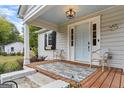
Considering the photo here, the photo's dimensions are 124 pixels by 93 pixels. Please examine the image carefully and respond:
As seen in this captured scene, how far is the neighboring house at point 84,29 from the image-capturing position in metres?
4.68

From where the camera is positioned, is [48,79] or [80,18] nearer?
[48,79]

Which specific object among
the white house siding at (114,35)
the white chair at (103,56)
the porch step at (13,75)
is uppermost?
the white house siding at (114,35)

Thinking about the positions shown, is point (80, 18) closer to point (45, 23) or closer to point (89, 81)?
point (45, 23)

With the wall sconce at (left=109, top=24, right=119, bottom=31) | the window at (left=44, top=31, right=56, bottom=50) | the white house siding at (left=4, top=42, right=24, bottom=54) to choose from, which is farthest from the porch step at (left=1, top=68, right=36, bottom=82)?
the white house siding at (left=4, top=42, right=24, bottom=54)

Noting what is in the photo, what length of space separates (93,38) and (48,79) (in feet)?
9.17

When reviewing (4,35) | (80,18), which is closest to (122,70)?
(80,18)

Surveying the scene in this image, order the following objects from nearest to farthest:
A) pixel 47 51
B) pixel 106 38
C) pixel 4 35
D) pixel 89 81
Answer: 1. pixel 89 81
2. pixel 106 38
3. pixel 47 51
4. pixel 4 35

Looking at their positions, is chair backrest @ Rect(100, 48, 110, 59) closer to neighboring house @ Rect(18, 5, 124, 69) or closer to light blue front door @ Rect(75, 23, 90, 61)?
neighboring house @ Rect(18, 5, 124, 69)

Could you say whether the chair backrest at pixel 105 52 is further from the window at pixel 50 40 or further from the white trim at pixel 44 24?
the window at pixel 50 40

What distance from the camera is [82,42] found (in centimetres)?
633

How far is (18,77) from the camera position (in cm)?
422

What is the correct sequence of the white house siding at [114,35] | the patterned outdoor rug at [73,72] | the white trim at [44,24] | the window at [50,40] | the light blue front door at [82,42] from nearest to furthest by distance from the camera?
the patterned outdoor rug at [73,72], the white house siding at [114,35], the light blue front door at [82,42], the white trim at [44,24], the window at [50,40]

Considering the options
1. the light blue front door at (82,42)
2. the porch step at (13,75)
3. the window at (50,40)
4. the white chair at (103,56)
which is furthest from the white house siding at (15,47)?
the white chair at (103,56)

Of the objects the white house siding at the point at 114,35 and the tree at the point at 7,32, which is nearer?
the white house siding at the point at 114,35
